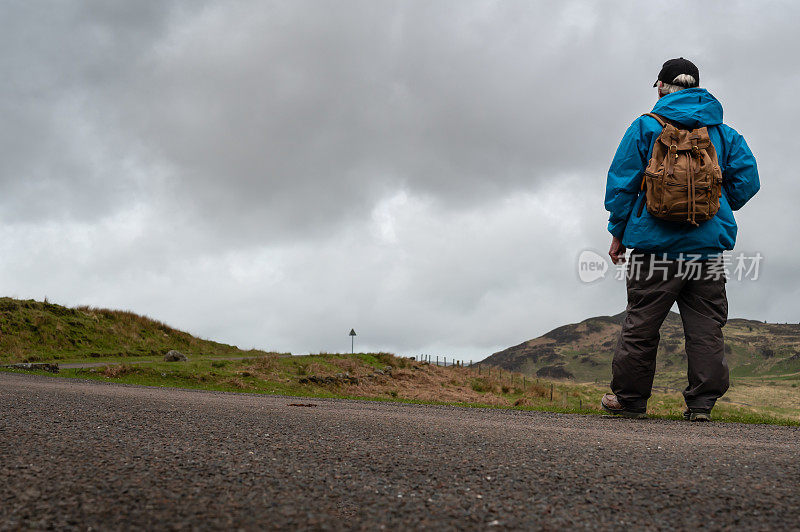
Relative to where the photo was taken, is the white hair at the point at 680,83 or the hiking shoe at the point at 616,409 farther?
the white hair at the point at 680,83

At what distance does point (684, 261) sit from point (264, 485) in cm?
456

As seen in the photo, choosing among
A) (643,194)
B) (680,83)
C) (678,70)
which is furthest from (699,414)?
(678,70)

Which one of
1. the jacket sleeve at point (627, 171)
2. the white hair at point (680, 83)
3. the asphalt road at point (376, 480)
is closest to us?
the asphalt road at point (376, 480)

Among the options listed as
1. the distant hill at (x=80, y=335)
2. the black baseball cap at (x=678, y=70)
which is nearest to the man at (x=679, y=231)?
the black baseball cap at (x=678, y=70)

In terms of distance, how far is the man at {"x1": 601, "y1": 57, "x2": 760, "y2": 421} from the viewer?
4.97 metres

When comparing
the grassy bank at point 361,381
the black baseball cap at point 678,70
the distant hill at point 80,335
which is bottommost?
the grassy bank at point 361,381

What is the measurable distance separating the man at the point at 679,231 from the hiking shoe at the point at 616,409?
0.01 m

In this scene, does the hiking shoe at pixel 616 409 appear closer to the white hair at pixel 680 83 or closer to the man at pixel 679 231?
the man at pixel 679 231

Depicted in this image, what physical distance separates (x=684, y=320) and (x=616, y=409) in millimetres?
1116

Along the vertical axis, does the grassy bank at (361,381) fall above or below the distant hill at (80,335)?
below

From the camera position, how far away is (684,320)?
5.32 m

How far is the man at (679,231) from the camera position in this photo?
4.97 meters

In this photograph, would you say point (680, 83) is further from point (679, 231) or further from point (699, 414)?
point (699, 414)

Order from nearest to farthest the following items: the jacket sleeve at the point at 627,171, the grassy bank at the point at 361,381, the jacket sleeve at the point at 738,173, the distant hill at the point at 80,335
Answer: the jacket sleeve at the point at 627,171 → the jacket sleeve at the point at 738,173 → the grassy bank at the point at 361,381 → the distant hill at the point at 80,335
